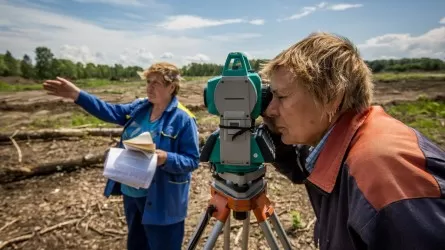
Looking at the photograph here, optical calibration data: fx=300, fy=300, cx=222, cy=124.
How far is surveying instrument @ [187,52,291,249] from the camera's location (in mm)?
1678

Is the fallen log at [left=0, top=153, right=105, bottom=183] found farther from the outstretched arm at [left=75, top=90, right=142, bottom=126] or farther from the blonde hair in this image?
the blonde hair

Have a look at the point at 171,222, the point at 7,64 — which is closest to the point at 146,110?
the point at 171,222

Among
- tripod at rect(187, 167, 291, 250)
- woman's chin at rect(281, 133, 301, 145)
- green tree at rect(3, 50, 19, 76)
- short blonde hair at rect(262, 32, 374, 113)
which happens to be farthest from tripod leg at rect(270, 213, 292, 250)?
green tree at rect(3, 50, 19, 76)

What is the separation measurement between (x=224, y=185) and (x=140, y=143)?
77 centimetres

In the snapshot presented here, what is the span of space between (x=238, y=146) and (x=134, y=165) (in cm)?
98

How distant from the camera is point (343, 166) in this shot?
46.1 inches

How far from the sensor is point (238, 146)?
A: 1743 millimetres

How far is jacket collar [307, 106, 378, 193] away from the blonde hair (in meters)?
1.94

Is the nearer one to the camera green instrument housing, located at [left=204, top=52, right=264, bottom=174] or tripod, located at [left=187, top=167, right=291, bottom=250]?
green instrument housing, located at [left=204, top=52, right=264, bottom=174]

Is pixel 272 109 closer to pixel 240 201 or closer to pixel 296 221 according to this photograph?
pixel 240 201

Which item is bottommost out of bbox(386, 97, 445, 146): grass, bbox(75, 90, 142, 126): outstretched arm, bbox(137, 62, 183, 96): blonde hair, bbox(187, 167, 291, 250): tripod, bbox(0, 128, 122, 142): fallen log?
bbox(386, 97, 445, 146): grass

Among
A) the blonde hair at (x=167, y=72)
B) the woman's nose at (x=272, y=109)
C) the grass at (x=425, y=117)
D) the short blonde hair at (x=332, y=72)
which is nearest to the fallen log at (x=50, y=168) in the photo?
the blonde hair at (x=167, y=72)

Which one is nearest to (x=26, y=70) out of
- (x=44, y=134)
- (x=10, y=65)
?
(x=10, y=65)

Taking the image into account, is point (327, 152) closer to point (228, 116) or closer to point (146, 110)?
point (228, 116)
